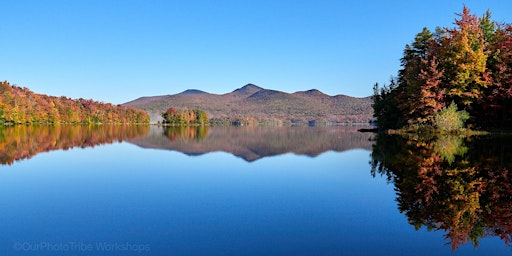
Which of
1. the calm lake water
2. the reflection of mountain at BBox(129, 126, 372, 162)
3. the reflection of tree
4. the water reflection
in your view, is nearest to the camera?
the calm lake water

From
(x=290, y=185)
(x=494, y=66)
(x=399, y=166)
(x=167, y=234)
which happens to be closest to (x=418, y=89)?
(x=494, y=66)

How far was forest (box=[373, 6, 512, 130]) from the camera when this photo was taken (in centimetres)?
4416

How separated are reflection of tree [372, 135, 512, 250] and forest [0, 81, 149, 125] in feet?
352

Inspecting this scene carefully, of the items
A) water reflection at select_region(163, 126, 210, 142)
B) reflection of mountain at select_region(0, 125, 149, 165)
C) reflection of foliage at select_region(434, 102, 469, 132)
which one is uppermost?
reflection of foliage at select_region(434, 102, 469, 132)

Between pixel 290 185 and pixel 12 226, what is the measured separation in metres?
9.00

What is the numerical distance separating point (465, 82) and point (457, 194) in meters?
39.7

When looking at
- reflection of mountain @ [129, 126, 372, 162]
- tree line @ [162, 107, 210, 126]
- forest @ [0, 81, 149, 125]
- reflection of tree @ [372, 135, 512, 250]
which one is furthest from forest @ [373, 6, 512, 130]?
tree line @ [162, 107, 210, 126]

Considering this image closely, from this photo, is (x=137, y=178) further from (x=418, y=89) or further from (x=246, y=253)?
(x=418, y=89)

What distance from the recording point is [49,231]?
318 inches

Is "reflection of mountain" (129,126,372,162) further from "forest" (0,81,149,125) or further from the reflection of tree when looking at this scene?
"forest" (0,81,149,125)

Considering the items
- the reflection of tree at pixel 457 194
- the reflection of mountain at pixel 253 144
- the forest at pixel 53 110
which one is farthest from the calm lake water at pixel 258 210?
the forest at pixel 53 110

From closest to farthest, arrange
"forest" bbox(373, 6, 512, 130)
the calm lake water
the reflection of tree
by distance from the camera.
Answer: the calm lake water
the reflection of tree
"forest" bbox(373, 6, 512, 130)

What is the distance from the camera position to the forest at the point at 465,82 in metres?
44.2

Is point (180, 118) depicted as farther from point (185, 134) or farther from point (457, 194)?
point (457, 194)
